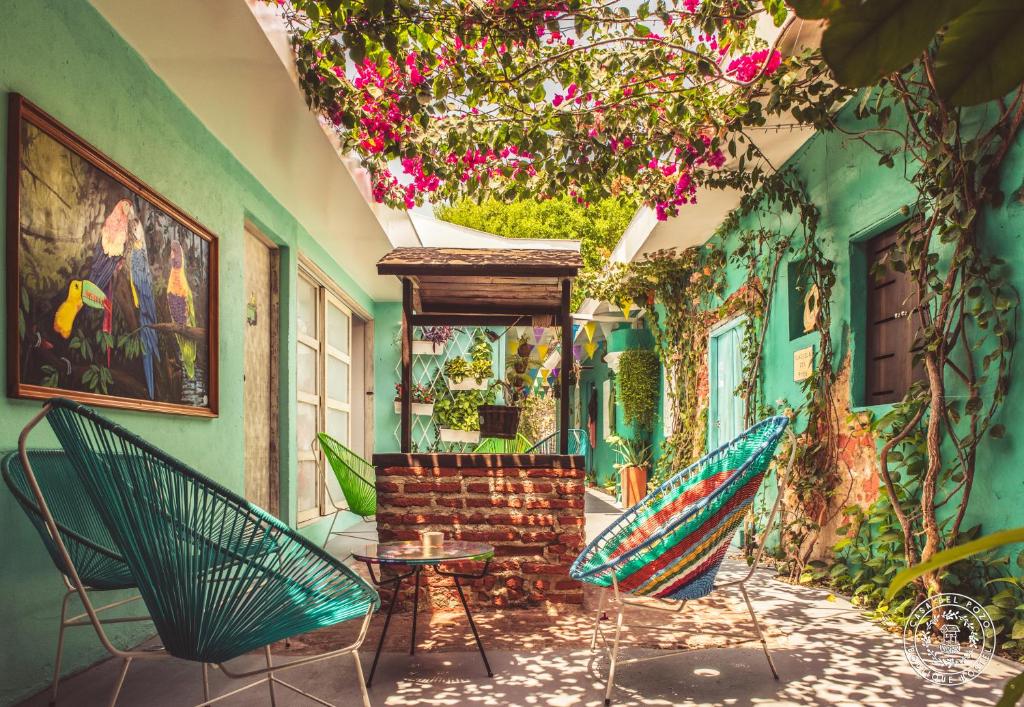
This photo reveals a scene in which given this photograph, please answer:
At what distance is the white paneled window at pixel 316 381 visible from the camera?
5.67 metres

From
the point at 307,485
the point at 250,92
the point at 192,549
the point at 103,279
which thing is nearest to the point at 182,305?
the point at 103,279

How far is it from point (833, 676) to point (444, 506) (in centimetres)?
180

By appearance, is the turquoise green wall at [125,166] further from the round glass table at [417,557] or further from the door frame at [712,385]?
the door frame at [712,385]

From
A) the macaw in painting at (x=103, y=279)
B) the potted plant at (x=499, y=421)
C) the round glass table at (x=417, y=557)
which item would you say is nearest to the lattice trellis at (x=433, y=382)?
the potted plant at (x=499, y=421)

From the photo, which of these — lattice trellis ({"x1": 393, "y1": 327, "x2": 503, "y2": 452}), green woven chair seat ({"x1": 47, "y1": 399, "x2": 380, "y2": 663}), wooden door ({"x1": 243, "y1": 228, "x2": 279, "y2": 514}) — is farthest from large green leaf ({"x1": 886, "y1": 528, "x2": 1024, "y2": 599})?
lattice trellis ({"x1": 393, "y1": 327, "x2": 503, "y2": 452})

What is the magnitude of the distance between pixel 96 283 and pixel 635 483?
22.2 ft

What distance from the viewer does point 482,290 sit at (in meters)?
4.32

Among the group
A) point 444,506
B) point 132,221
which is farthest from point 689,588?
point 132,221

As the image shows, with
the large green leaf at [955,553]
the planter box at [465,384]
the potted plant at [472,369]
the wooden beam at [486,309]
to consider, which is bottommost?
the large green leaf at [955,553]

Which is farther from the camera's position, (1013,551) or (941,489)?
(941,489)

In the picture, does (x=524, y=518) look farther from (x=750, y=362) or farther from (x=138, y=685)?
(x=750, y=362)

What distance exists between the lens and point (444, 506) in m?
3.59

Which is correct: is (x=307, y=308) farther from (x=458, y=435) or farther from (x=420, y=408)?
(x=458, y=435)

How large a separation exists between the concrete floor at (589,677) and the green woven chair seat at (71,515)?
35cm
